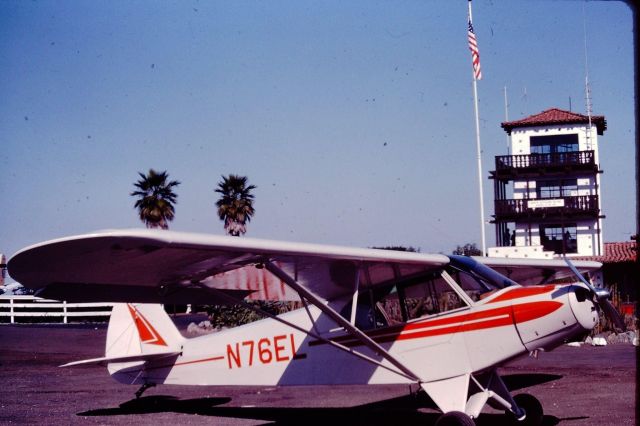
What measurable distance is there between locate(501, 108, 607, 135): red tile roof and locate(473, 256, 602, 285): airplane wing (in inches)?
1457

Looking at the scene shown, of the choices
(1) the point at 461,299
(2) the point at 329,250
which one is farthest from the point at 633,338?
(2) the point at 329,250

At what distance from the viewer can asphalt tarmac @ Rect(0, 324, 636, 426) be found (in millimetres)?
9352

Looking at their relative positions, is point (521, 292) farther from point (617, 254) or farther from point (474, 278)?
point (617, 254)

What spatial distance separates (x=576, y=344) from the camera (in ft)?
61.1

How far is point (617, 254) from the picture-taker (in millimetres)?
A: 43969

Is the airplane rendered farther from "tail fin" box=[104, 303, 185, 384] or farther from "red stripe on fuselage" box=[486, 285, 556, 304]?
"tail fin" box=[104, 303, 185, 384]

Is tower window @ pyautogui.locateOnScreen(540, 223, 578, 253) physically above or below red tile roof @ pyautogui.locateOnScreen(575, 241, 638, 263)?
above

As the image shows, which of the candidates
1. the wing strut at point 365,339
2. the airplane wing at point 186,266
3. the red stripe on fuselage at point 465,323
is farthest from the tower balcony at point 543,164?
the wing strut at point 365,339

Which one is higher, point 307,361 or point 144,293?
point 144,293

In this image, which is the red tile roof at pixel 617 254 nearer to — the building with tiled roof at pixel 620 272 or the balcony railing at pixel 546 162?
the building with tiled roof at pixel 620 272

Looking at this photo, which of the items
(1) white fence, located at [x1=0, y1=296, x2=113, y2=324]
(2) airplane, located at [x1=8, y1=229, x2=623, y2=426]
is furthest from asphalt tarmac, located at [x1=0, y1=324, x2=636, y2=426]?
(1) white fence, located at [x1=0, y1=296, x2=113, y2=324]

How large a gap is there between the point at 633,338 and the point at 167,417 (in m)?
14.4

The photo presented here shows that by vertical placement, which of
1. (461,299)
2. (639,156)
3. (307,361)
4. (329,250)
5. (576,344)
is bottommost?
(576,344)

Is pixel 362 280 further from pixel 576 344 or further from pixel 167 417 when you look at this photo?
pixel 576 344
